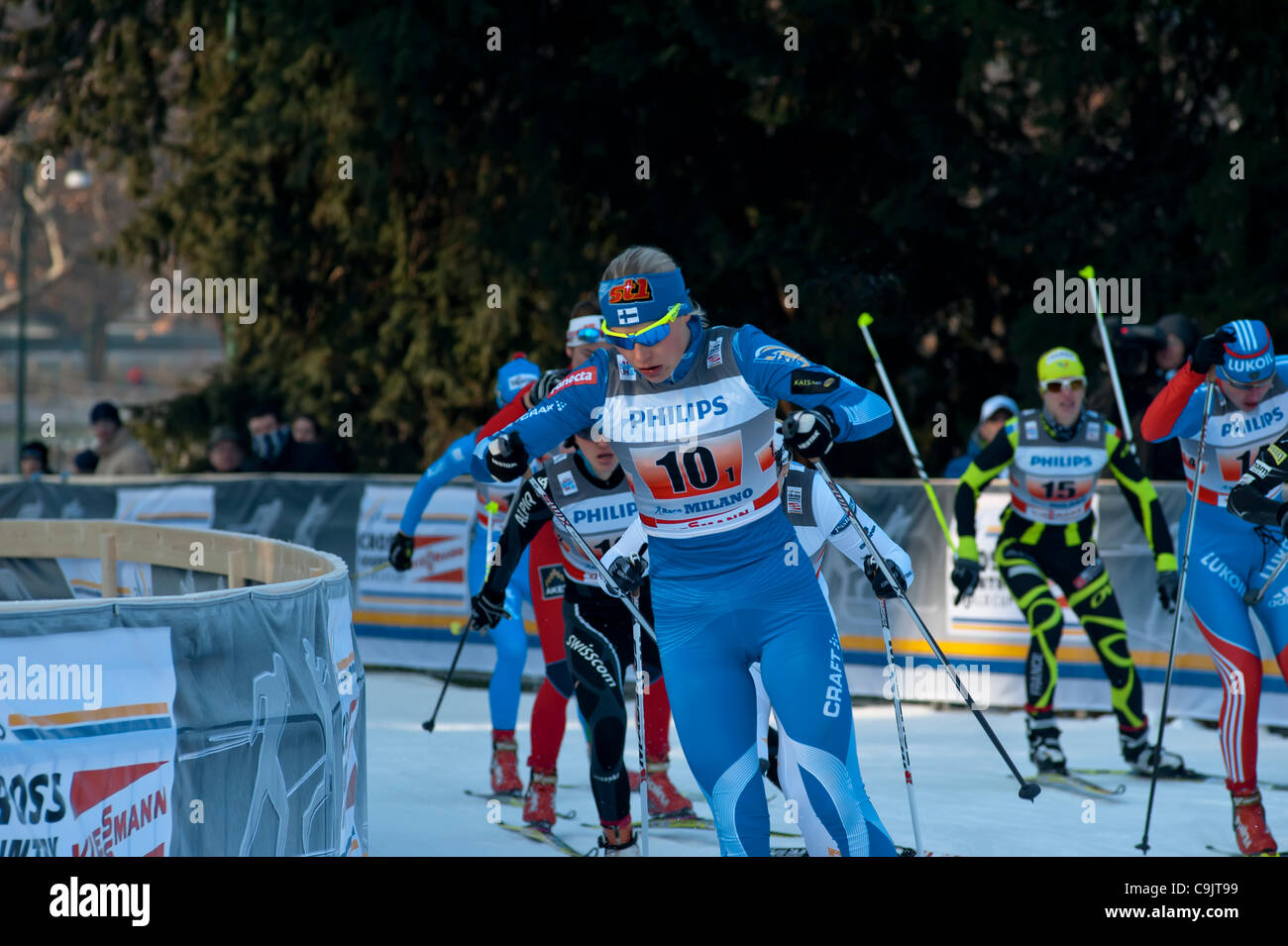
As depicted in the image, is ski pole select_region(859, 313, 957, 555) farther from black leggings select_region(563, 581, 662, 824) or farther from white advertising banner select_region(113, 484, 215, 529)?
white advertising banner select_region(113, 484, 215, 529)

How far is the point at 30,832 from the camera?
177 inches

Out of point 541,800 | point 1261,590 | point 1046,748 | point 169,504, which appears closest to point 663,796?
point 541,800

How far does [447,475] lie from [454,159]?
10074 millimetres

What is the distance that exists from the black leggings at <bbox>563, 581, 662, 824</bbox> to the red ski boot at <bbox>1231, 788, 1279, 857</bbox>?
8.41 ft

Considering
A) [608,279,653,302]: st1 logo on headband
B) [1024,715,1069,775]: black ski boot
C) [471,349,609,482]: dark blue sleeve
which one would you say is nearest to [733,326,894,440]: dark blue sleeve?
[608,279,653,302]: st1 logo on headband

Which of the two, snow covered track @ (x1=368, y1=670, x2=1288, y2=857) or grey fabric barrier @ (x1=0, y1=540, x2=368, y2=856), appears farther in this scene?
snow covered track @ (x1=368, y1=670, x2=1288, y2=857)

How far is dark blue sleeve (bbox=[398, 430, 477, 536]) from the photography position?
348 inches

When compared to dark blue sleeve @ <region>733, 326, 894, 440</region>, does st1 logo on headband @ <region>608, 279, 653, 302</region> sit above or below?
above

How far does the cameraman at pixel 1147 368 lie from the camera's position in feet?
37.6

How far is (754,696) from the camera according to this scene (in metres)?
5.43

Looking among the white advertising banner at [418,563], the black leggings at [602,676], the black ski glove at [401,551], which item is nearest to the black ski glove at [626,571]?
the black leggings at [602,676]

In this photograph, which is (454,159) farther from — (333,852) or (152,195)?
(333,852)

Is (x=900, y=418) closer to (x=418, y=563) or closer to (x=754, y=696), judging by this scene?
(x=754, y=696)
